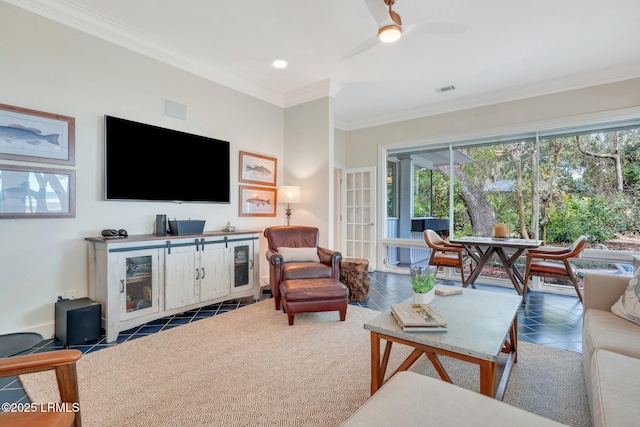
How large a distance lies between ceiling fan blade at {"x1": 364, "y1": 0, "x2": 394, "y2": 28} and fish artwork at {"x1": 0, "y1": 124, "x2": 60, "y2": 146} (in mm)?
2936

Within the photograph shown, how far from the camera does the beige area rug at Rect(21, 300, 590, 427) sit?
5.60ft

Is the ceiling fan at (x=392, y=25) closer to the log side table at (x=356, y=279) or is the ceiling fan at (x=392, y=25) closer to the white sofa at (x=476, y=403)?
the white sofa at (x=476, y=403)

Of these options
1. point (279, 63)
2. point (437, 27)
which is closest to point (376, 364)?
point (437, 27)

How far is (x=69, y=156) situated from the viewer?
2797 millimetres

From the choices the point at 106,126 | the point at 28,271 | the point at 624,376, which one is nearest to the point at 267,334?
the point at 28,271

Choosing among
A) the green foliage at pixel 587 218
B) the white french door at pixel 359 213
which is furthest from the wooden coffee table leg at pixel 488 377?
the white french door at pixel 359 213

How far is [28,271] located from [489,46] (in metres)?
5.12

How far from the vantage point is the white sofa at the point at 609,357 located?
43.0 inches

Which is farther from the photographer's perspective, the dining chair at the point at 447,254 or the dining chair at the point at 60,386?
the dining chair at the point at 447,254

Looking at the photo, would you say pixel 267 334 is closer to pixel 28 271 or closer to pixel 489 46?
pixel 28 271

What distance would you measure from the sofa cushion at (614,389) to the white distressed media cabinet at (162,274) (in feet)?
10.7

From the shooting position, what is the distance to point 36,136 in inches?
103

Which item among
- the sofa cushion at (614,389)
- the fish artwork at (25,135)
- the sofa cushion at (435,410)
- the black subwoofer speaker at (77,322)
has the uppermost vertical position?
the fish artwork at (25,135)

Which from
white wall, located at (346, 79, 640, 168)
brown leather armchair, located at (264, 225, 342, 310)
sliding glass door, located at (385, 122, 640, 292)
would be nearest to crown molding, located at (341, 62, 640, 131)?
white wall, located at (346, 79, 640, 168)
